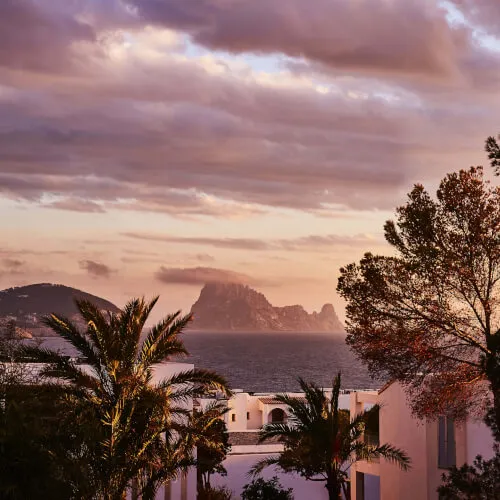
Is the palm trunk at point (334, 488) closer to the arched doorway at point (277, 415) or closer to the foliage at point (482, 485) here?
the foliage at point (482, 485)

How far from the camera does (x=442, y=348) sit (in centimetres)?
2114

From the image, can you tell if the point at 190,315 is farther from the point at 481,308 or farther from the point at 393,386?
the point at 393,386

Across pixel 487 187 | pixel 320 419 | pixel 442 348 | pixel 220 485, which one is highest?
pixel 487 187

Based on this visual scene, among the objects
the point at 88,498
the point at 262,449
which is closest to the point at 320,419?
the point at 88,498

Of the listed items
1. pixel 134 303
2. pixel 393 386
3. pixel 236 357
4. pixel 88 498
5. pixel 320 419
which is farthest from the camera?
pixel 236 357

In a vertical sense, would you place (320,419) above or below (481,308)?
below

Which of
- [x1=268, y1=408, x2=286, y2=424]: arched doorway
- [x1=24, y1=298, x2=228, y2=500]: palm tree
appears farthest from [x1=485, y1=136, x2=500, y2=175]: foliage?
[x1=268, y1=408, x2=286, y2=424]: arched doorway

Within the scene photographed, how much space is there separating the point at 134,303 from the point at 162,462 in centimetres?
380

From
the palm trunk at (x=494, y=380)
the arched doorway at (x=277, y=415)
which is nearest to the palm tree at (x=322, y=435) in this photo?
the palm trunk at (x=494, y=380)

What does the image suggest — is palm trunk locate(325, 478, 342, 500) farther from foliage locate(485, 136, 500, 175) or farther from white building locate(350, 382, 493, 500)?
foliage locate(485, 136, 500, 175)

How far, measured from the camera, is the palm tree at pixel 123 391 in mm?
20578

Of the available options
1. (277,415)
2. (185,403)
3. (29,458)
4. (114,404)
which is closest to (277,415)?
(277,415)

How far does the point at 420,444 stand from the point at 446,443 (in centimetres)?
96

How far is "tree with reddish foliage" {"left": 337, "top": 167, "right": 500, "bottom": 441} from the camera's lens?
811 inches
